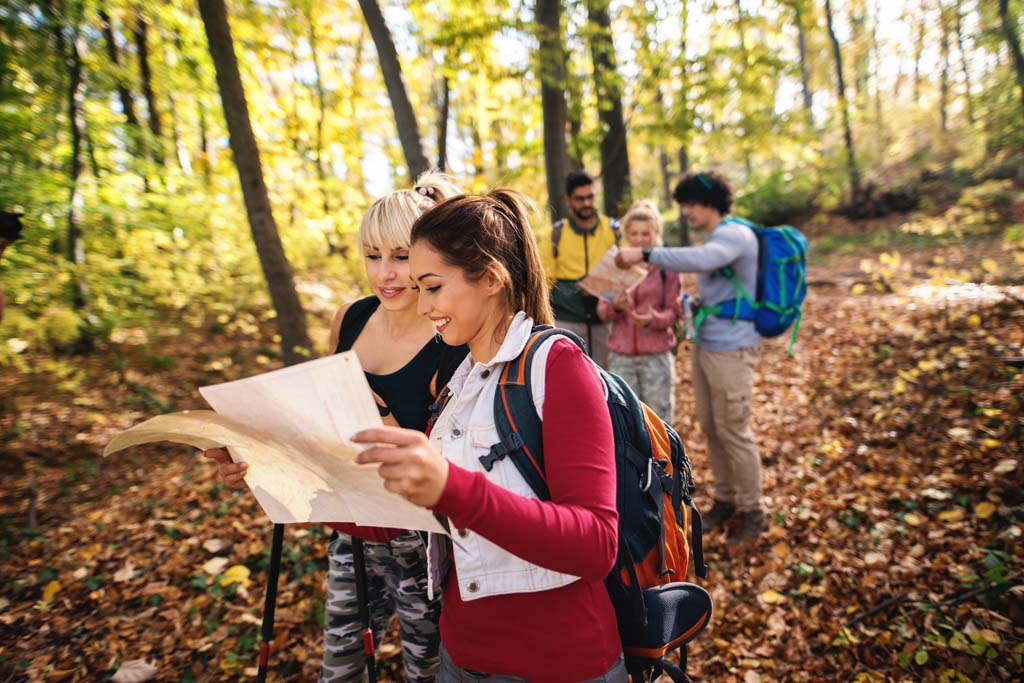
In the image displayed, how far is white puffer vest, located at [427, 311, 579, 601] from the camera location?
126cm

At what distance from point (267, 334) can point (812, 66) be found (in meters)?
26.3

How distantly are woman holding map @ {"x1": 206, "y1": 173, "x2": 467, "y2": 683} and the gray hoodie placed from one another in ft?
6.53

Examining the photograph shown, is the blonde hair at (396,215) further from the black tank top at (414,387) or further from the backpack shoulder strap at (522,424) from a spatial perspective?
the backpack shoulder strap at (522,424)

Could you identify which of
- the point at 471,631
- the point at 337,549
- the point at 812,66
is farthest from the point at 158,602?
the point at 812,66

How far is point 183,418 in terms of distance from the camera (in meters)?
1.16

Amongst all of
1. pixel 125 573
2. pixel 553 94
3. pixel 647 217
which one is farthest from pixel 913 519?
pixel 125 573

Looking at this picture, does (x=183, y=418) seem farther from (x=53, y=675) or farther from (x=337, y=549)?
(x=53, y=675)

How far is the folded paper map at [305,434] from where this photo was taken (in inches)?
39.5

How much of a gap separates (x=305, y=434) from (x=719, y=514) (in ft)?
13.1

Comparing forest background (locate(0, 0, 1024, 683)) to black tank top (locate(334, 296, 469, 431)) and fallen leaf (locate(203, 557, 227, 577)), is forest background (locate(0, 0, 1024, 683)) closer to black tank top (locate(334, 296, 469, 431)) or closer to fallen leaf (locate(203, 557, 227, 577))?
fallen leaf (locate(203, 557, 227, 577))

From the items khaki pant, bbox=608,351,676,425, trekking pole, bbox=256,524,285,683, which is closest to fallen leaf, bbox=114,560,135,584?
trekking pole, bbox=256,524,285,683

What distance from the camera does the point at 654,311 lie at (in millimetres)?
4203

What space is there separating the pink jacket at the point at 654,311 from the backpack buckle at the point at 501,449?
3171mm

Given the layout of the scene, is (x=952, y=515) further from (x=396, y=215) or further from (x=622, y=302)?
(x=396, y=215)
